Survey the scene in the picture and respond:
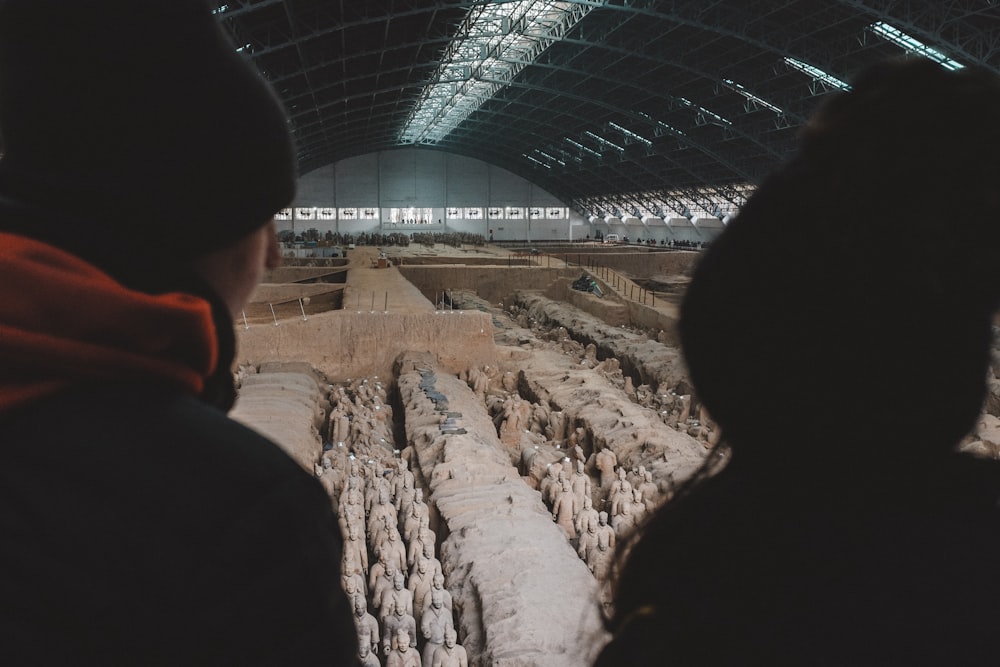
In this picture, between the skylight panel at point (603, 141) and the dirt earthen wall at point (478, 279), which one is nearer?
the dirt earthen wall at point (478, 279)

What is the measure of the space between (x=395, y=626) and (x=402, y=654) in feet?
1.14

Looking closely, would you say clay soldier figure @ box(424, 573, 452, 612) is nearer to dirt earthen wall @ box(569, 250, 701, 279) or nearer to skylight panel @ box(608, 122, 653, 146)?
dirt earthen wall @ box(569, 250, 701, 279)

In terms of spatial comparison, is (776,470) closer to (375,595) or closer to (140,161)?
(140,161)

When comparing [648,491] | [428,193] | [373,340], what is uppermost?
[428,193]

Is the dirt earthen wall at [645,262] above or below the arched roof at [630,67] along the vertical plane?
below

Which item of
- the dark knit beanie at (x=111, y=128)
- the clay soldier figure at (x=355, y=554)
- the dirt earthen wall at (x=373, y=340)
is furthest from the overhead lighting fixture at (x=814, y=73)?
the dark knit beanie at (x=111, y=128)

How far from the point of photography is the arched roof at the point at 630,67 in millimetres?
16422

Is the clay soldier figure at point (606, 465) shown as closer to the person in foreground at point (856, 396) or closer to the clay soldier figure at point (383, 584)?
the clay soldier figure at point (383, 584)

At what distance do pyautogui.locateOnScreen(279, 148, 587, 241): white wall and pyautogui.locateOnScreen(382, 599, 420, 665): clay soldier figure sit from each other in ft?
134

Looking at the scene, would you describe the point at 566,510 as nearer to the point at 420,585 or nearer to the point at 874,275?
the point at 420,585

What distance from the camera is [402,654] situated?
420 centimetres

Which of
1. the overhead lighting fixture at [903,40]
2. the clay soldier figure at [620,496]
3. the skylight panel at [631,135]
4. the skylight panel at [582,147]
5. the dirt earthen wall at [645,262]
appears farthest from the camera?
the skylight panel at [582,147]

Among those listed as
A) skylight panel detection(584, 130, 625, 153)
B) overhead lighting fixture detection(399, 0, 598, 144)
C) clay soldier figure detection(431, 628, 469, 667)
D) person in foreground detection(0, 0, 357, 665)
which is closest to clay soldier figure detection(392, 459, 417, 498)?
clay soldier figure detection(431, 628, 469, 667)

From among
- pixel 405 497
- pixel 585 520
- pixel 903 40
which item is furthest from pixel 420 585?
pixel 903 40
